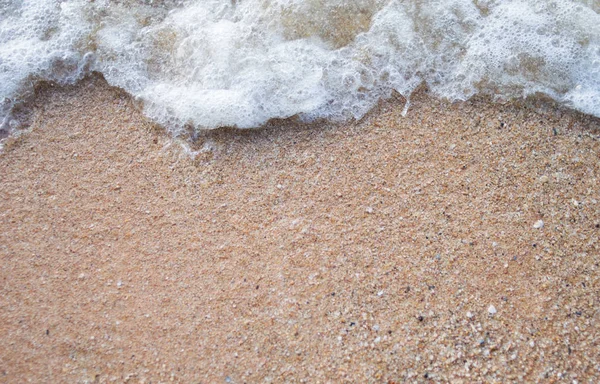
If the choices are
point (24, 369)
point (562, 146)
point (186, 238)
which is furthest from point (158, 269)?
point (562, 146)

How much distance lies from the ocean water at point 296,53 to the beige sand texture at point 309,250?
0.13m

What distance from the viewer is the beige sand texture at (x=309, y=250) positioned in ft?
5.55

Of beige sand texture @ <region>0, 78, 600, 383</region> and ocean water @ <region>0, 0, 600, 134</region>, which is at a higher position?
ocean water @ <region>0, 0, 600, 134</region>

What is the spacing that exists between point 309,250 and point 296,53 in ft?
3.39

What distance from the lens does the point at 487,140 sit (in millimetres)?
2008

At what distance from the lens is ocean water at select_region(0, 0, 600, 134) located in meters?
2.17

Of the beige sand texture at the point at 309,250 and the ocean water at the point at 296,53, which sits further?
the ocean water at the point at 296,53

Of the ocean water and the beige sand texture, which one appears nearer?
the beige sand texture

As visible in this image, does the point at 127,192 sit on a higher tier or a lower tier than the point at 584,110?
lower

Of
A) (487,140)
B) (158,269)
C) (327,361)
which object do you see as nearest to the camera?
(327,361)

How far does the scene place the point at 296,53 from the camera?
2.33m

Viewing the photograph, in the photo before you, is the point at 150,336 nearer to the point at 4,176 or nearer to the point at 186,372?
the point at 186,372

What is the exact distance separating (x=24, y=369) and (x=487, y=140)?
2.03 meters

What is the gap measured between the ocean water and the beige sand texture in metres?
0.13
